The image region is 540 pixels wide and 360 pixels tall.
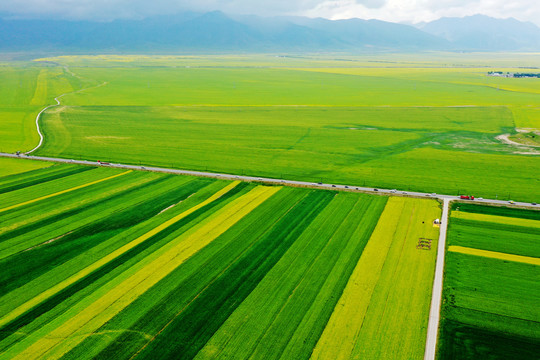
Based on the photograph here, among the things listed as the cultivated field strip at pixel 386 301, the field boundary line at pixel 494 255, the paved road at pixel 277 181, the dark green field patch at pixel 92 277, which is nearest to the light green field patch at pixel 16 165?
the paved road at pixel 277 181

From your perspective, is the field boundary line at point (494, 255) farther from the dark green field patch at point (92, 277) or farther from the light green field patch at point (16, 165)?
the light green field patch at point (16, 165)

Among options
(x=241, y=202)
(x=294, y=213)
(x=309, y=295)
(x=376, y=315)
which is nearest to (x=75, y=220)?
(x=241, y=202)

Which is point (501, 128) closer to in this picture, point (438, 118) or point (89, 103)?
point (438, 118)

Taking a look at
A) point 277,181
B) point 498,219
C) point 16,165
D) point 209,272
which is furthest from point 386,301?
point 16,165

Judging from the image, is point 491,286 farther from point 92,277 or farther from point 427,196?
point 92,277

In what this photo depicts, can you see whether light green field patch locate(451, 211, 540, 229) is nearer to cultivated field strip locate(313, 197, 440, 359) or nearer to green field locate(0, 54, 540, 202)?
cultivated field strip locate(313, 197, 440, 359)

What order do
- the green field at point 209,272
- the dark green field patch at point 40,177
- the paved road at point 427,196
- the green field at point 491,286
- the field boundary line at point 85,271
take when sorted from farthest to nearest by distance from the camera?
the dark green field patch at point 40,177, the field boundary line at point 85,271, the paved road at point 427,196, the green field at point 209,272, the green field at point 491,286

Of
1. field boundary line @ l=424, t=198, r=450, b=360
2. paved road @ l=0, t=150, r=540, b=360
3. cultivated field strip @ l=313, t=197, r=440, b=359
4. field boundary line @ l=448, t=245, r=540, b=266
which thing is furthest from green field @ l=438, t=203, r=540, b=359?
cultivated field strip @ l=313, t=197, r=440, b=359
